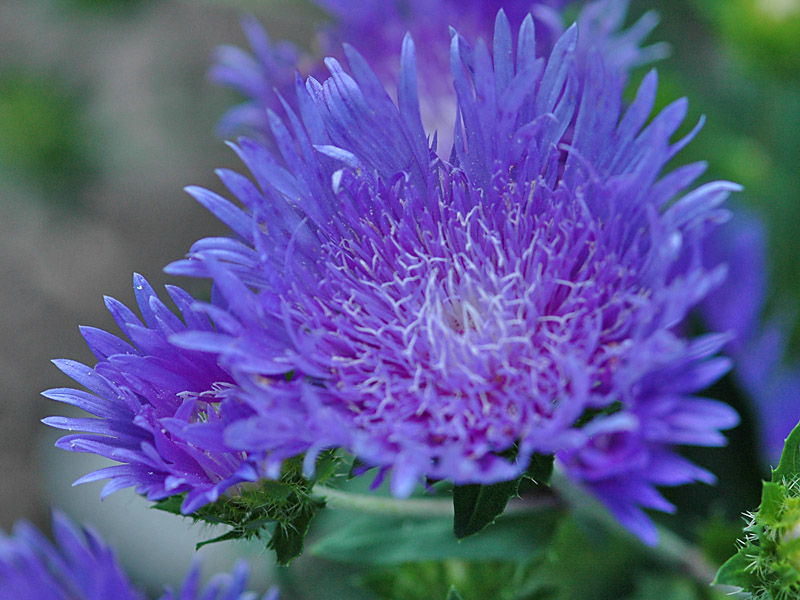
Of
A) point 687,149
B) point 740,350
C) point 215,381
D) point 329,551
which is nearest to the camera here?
point 215,381

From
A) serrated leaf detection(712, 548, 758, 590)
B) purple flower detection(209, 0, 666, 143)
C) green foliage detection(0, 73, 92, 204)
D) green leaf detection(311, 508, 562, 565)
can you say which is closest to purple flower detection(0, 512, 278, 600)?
green leaf detection(311, 508, 562, 565)

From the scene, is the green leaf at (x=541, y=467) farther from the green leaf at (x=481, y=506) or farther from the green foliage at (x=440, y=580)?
the green foliage at (x=440, y=580)

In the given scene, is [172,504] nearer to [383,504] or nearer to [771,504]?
[383,504]

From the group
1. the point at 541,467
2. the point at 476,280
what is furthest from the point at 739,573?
the point at 476,280

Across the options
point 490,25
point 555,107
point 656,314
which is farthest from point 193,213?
point 656,314

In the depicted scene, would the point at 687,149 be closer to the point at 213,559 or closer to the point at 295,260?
the point at 295,260

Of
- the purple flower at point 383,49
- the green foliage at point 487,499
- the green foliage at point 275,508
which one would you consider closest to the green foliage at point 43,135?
the purple flower at point 383,49

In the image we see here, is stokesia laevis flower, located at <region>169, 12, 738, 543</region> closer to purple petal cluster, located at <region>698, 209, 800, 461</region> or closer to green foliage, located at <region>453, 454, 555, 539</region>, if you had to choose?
green foliage, located at <region>453, 454, 555, 539</region>
